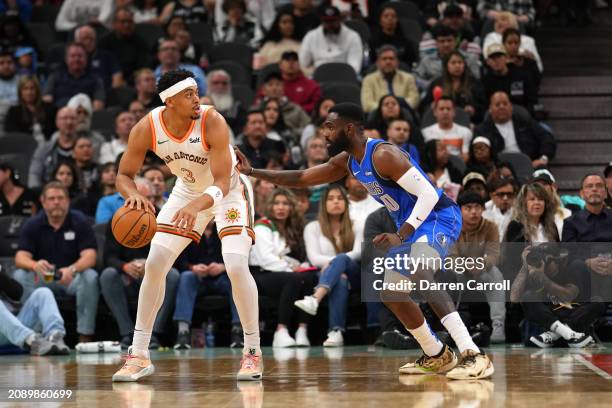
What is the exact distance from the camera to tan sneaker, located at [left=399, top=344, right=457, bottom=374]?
308 inches

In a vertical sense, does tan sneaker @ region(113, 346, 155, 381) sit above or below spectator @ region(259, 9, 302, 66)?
below

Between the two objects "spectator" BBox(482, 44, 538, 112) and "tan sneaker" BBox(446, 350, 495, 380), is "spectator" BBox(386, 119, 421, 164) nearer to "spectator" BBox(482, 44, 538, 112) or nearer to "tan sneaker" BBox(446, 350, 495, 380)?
"spectator" BBox(482, 44, 538, 112)

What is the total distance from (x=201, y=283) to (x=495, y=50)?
4.84 metres

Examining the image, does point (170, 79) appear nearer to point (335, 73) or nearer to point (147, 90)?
point (147, 90)

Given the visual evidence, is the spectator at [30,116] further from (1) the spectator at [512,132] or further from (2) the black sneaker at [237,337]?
(1) the spectator at [512,132]

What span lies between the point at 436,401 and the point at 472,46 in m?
8.55

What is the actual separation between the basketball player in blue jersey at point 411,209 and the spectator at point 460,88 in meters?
5.48

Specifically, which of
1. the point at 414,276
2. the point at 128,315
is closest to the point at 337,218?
the point at 128,315

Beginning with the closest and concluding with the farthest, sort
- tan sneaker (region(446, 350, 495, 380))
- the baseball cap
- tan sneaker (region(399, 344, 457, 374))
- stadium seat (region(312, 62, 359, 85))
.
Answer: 1. tan sneaker (region(446, 350, 495, 380))
2. tan sneaker (region(399, 344, 457, 374))
3. the baseball cap
4. stadium seat (region(312, 62, 359, 85))

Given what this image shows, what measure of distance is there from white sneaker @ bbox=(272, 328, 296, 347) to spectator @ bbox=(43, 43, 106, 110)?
516cm

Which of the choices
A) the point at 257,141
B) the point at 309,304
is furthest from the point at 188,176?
the point at 257,141

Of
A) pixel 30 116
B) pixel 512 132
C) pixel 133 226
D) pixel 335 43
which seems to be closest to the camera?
pixel 133 226

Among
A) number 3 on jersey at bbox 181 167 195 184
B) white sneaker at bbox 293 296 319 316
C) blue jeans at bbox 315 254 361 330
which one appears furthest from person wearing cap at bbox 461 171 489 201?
number 3 on jersey at bbox 181 167 195 184

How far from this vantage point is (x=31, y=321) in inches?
412
